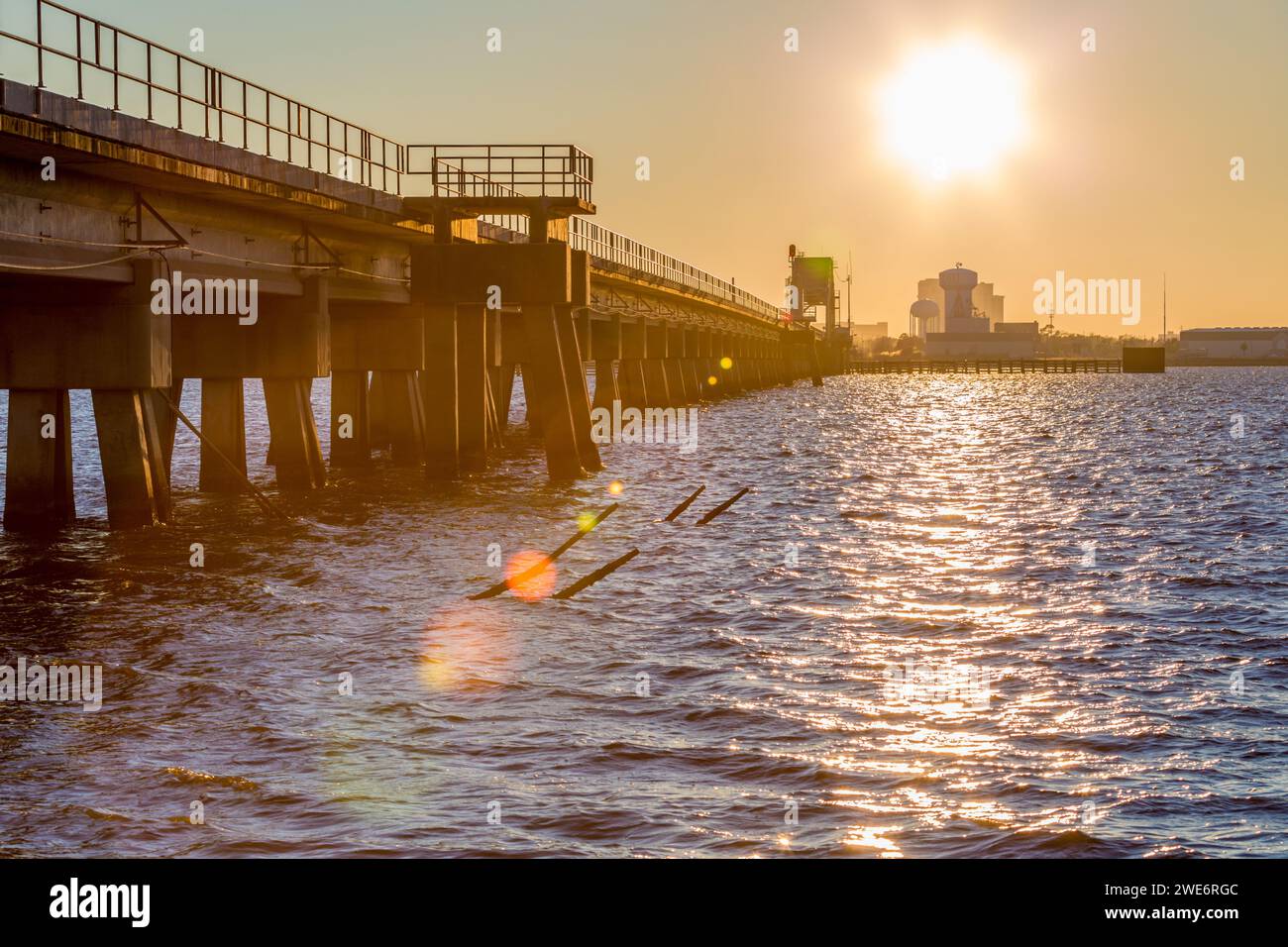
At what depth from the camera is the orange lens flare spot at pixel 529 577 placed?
22.5 meters

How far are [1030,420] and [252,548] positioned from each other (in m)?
76.7

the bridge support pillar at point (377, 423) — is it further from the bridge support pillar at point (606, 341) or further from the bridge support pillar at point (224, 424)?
the bridge support pillar at point (606, 341)

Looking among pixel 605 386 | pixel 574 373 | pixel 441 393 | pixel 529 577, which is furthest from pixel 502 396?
pixel 529 577

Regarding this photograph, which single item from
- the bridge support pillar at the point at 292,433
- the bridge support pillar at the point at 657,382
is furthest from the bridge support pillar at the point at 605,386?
the bridge support pillar at the point at 292,433

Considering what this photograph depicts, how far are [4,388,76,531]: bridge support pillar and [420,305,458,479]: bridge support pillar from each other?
11.0 metres

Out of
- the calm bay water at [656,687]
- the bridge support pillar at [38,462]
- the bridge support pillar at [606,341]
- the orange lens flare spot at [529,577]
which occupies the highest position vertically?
the bridge support pillar at [606,341]

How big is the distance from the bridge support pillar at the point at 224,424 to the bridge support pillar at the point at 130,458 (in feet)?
26.7

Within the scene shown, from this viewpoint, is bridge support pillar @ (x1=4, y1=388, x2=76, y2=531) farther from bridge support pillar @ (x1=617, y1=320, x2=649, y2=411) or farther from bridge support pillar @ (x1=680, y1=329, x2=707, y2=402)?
bridge support pillar @ (x1=680, y1=329, x2=707, y2=402)

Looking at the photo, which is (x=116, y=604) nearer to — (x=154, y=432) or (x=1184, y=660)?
(x=154, y=432)

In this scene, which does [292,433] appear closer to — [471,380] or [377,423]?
[471,380]

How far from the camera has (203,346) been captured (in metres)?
34.5

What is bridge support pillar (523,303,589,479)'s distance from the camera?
3838cm

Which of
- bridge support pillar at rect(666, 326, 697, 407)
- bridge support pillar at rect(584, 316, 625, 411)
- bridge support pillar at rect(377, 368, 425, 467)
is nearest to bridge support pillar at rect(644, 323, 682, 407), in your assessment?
bridge support pillar at rect(666, 326, 697, 407)

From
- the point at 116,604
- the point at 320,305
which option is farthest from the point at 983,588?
the point at 320,305
